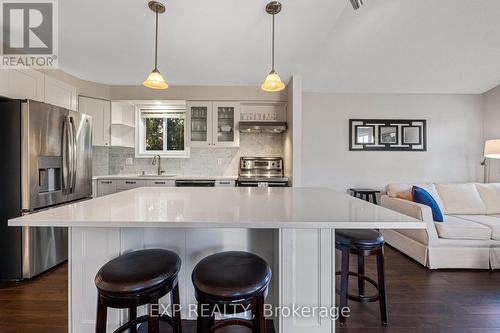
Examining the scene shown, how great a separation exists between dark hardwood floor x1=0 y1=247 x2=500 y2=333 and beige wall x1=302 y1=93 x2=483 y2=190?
6.48 feet

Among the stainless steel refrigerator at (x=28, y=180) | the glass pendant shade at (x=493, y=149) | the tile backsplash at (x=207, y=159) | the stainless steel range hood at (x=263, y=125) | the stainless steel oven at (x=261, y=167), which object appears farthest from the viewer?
the tile backsplash at (x=207, y=159)

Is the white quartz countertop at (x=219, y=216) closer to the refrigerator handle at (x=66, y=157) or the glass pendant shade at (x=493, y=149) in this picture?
the refrigerator handle at (x=66, y=157)

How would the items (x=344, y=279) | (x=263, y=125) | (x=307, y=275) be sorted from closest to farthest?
(x=307, y=275) < (x=344, y=279) < (x=263, y=125)

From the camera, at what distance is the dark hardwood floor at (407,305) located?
65.1 inches

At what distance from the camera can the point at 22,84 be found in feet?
8.05

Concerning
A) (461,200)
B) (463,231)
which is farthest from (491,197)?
(463,231)

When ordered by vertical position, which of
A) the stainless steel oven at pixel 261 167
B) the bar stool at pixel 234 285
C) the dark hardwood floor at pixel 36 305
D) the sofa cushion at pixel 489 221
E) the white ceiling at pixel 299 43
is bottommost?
the dark hardwood floor at pixel 36 305

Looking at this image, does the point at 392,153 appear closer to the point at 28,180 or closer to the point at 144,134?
the point at 144,134

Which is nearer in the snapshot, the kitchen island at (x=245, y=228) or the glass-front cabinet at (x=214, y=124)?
the kitchen island at (x=245, y=228)

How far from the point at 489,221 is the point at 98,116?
5581mm

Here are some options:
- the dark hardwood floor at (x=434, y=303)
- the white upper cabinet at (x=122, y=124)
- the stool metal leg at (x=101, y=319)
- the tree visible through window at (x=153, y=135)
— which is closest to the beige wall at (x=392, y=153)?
the dark hardwood floor at (x=434, y=303)

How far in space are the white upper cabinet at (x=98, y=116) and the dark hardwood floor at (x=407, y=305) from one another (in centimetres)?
196

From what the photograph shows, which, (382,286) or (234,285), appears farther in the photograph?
(382,286)

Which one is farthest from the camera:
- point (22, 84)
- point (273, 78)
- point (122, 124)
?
point (122, 124)
